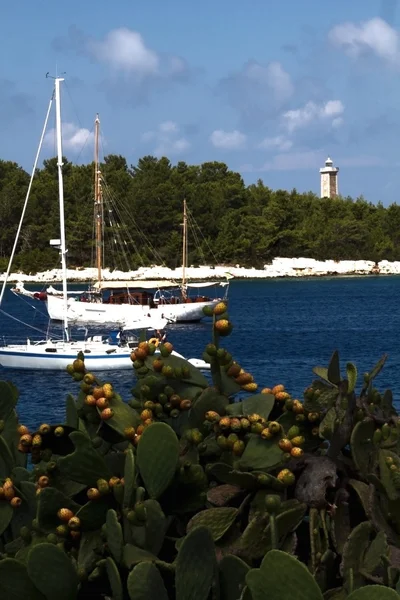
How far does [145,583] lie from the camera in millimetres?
2393

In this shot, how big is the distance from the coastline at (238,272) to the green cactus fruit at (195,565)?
79447 millimetres

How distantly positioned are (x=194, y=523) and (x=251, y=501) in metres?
0.17

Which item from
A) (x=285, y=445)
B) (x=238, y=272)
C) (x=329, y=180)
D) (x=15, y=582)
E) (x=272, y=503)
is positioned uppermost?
(x=329, y=180)

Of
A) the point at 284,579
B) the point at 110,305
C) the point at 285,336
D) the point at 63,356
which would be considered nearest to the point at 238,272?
the point at 110,305

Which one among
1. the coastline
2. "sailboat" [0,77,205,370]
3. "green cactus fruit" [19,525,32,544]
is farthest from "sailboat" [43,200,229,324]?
"green cactus fruit" [19,525,32,544]

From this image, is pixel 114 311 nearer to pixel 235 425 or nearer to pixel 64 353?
pixel 64 353

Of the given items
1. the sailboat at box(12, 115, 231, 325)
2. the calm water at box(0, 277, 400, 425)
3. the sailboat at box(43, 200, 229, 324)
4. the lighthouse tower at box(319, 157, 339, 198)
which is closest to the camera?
the calm water at box(0, 277, 400, 425)

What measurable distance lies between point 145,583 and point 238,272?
10075 cm

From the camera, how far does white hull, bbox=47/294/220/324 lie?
51000 millimetres

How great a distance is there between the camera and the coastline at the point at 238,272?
93.7 meters

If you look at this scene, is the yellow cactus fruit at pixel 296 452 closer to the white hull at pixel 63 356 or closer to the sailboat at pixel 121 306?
the white hull at pixel 63 356

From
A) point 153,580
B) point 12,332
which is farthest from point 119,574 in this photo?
point 12,332

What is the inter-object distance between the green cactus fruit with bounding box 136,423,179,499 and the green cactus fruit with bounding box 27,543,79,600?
280 millimetres

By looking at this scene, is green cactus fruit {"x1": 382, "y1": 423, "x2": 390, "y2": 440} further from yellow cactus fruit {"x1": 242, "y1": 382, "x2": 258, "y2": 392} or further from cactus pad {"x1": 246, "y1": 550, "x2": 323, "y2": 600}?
cactus pad {"x1": 246, "y1": 550, "x2": 323, "y2": 600}
